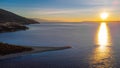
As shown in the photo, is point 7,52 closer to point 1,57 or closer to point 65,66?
point 1,57

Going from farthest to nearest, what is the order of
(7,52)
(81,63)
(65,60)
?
(7,52), (65,60), (81,63)

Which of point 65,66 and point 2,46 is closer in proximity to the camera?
point 65,66

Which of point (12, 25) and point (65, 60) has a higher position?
point (12, 25)

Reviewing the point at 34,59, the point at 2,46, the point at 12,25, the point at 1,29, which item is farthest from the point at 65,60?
the point at 12,25

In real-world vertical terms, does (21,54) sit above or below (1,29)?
below

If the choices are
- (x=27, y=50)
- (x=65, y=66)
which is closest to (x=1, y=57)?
(x=27, y=50)

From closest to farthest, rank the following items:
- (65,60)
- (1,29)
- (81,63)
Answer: (81,63), (65,60), (1,29)

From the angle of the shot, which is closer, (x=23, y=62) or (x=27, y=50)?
(x=23, y=62)

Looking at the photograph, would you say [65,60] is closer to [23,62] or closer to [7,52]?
[23,62]

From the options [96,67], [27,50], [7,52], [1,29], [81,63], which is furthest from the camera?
[1,29]
